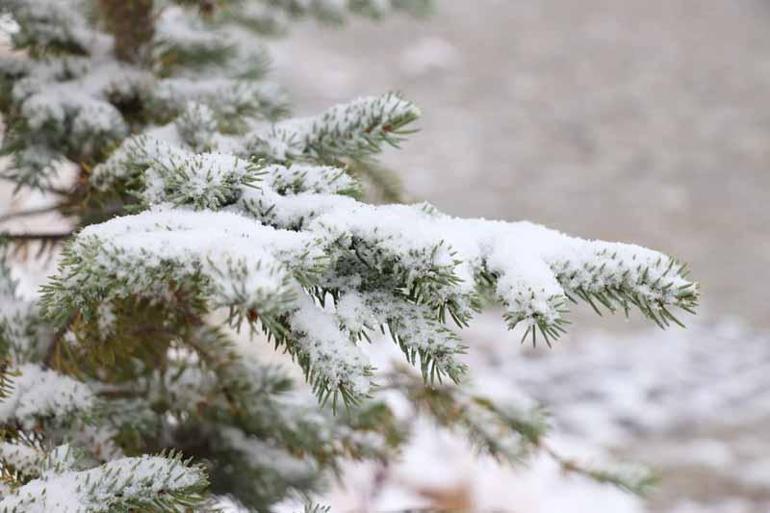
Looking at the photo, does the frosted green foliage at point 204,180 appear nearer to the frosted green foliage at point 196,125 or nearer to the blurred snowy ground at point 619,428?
the frosted green foliage at point 196,125

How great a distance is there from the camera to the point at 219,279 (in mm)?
673

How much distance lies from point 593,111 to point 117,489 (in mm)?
10726

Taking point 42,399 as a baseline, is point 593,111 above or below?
above

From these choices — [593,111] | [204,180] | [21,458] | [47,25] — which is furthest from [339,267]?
[593,111]

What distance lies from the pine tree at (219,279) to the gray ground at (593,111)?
6.12m

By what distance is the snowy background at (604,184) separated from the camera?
181 inches

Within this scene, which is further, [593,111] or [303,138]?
[593,111]

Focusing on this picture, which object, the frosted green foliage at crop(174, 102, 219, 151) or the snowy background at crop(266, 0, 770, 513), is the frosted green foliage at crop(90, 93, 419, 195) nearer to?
the frosted green foliage at crop(174, 102, 219, 151)

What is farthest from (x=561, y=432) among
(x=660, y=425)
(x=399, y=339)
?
(x=399, y=339)

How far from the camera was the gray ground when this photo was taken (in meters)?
8.39

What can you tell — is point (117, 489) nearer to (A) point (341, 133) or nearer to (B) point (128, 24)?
Answer: (A) point (341, 133)

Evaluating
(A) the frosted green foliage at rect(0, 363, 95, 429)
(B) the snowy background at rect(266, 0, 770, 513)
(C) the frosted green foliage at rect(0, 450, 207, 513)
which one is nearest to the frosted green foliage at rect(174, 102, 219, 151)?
(A) the frosted green foliage at rect(0, 363, 95, 429)

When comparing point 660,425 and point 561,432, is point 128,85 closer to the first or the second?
point 561,432

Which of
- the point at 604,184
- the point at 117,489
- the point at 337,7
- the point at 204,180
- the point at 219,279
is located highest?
the point at 604,184
